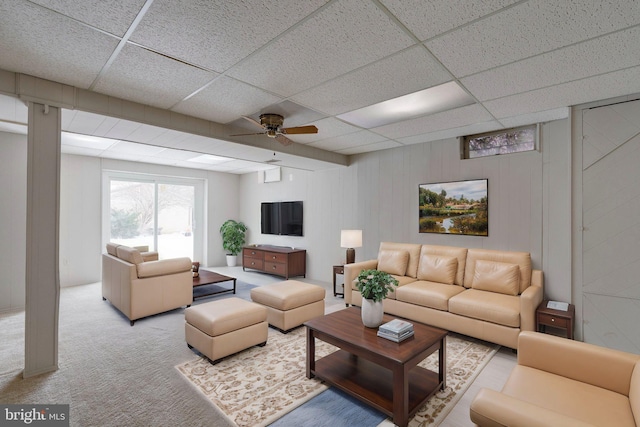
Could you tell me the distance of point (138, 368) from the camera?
2.72m

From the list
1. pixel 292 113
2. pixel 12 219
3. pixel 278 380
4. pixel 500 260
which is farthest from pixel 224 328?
pixel 12 219

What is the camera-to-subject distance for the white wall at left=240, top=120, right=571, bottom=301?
3.61 meters

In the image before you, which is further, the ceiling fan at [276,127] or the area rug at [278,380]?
the ceiling fan at [276,127]

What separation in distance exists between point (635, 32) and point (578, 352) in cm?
202

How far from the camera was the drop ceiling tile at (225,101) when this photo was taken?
109 inches

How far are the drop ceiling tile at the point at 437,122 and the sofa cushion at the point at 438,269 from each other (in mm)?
1765

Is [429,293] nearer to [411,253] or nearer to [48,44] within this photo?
[411,253]

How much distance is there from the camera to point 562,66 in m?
2.32

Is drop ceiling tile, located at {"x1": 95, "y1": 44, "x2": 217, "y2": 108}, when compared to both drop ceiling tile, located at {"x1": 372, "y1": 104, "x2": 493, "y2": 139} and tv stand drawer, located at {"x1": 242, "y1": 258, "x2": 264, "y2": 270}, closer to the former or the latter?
drop ceiling tile, located at {"x1": 372, "y1": 104, "x2": 493, "y2": 139}

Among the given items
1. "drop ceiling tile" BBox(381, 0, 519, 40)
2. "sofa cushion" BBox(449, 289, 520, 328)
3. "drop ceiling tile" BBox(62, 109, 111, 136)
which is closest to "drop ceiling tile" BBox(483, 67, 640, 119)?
"drop ceiling tile" BBox(381, 0, 519, 40)

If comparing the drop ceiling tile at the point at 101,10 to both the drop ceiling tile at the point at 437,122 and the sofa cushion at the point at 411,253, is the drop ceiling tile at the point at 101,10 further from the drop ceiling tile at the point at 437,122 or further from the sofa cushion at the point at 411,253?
the sofa cushion at the point at 411,253

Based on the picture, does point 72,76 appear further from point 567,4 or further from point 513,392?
point 513,392

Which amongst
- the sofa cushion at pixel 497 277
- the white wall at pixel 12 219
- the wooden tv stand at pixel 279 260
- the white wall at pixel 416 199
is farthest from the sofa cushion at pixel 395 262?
the white wall at pixel 12 219

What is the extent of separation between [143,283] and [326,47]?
11.5ft
